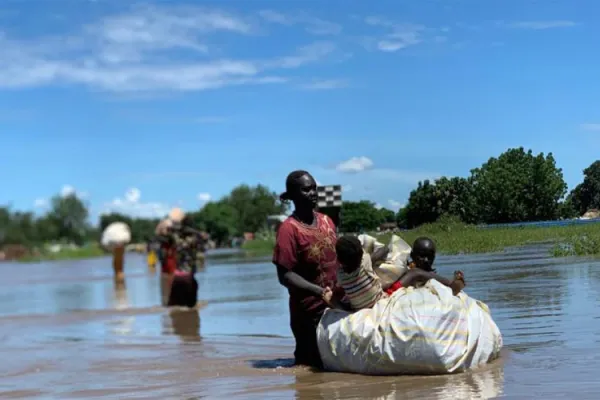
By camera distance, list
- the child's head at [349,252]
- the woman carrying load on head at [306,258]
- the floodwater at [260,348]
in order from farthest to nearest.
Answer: the woman carrying load on head at [306,258]
the child's head at [349,252]
the floodwater at [260,348]

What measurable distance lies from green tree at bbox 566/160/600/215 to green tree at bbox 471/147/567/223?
229mm

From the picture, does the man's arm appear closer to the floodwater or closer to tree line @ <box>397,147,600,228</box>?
the floodwater

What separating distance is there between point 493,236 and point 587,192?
1.18m

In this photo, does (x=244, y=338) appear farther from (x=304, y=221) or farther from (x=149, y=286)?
(x=149, y=286)

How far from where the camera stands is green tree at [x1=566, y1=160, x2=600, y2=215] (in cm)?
912

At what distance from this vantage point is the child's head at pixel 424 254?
599 centimetres

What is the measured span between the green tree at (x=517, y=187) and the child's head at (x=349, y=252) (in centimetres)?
366

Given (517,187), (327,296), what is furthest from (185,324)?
(327,296)

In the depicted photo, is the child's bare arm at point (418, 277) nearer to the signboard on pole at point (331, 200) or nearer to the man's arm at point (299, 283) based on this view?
the man's arm at point (299, 283)

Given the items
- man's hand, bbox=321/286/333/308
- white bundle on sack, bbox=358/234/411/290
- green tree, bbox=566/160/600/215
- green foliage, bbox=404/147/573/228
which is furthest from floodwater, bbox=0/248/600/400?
green foliage, bbox=404/147/573/228

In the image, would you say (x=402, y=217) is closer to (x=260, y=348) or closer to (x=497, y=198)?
(x=497, y=198)

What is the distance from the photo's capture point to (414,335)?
538cm

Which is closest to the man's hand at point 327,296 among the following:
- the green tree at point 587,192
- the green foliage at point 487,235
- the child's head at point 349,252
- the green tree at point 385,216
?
the child's head at point 349,252

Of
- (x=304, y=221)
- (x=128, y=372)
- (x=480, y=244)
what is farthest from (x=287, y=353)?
(x=480, y=244)
